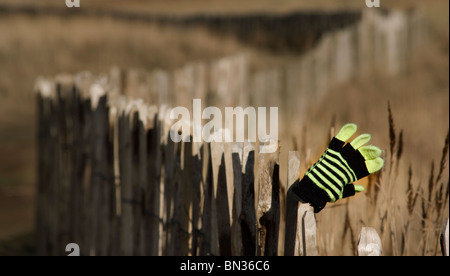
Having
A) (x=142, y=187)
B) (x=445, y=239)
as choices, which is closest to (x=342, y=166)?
(x=445, y=239)

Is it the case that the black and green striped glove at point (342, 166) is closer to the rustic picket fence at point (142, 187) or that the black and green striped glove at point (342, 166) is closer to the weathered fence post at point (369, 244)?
the rustic picket fence at point (142, 187)

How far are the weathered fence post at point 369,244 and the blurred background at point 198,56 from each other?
3.53m

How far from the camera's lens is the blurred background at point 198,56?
744 cm

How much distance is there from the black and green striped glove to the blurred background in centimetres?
332

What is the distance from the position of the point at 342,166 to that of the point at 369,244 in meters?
0.30

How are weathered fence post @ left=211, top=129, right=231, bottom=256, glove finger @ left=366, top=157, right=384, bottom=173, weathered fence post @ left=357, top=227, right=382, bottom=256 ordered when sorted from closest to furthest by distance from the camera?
weathered fence post @ left=357, top=227, right=382, bottom=256 < glove finger @ left=366, top=157, right=384, bottom=173 < weathered fence post @ left=211, top=129, right=231, bottom=256

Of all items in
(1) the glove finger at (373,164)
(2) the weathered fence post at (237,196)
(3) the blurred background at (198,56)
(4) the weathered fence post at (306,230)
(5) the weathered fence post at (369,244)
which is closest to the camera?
(5) the weathered fence post at (369,244)

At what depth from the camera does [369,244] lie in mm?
1791

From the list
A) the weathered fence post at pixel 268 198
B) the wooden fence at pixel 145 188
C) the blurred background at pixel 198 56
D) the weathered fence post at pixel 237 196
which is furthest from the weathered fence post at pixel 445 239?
the blurred background at pixel 198 56

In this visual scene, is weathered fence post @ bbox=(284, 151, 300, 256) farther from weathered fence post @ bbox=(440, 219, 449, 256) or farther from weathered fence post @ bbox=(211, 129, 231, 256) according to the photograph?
weathered fence post @ bbox=(440, 219, 449, 256)

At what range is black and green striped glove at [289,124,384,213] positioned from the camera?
199 cm

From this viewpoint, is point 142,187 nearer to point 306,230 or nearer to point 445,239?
point 306,230

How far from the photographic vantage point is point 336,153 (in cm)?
202

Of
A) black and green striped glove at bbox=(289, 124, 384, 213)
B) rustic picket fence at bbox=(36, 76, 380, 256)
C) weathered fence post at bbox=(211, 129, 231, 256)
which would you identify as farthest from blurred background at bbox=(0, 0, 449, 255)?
black and green striped glove at bbox=(289, 124, 384, 213)
